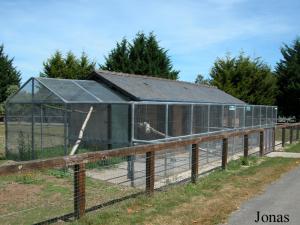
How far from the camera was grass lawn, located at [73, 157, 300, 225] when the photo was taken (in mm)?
6996

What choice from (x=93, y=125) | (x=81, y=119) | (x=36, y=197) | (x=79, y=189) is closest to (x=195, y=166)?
(x=36, y=197)

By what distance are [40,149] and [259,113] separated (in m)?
11.0

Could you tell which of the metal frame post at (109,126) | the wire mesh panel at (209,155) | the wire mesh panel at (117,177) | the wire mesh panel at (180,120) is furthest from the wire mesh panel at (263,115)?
the wire mesh panel at (117,177)

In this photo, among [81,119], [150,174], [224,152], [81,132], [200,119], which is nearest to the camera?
[150,174]

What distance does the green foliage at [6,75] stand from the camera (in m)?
52.1

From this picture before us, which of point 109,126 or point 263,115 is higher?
point 263,115

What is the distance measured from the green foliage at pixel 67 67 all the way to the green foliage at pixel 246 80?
1150cm

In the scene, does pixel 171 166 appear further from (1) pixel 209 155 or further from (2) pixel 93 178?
(1) pixel 209 155

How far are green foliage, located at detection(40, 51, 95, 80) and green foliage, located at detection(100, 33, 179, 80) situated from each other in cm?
178

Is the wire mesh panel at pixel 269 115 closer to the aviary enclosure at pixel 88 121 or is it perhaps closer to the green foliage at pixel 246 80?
the aviary enclosure at pixel 88 121

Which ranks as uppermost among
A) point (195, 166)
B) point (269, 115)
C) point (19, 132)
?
point (269, 115)

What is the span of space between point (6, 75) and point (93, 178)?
149 ft

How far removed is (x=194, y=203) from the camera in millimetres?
8258

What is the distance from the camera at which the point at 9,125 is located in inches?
641
